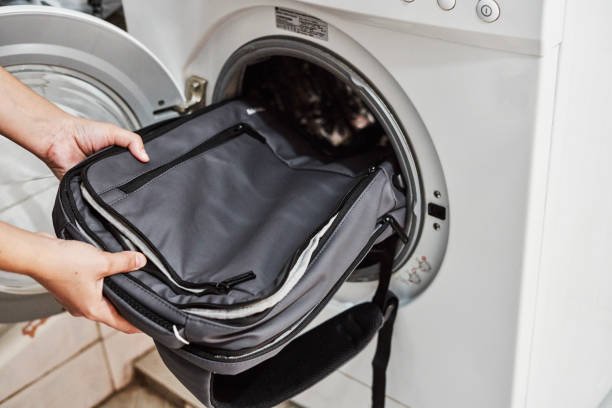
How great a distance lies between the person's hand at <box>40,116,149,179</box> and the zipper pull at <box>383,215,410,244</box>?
12.6 inches

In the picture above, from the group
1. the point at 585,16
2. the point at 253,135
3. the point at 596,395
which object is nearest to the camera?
the point at 585,16

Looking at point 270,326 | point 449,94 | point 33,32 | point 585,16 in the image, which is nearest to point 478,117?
point 449,94

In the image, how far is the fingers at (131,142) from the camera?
88 cm

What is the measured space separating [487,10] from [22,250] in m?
0.52

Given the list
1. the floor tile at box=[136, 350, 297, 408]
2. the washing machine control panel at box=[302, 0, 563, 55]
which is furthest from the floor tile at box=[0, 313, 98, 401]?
the washing machine control panel at box=[302, 0, 563, 55]

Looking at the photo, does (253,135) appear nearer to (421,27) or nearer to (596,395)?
(421,27)

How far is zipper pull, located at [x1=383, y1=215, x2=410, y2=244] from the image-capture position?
88 cm

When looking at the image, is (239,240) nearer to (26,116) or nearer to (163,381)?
(26,116)

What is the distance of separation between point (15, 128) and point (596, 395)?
0.95m

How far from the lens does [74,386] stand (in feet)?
4.45

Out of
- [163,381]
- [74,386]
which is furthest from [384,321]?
[74,386]

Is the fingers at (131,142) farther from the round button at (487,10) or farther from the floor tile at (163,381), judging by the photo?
the floor tile at (163,381)

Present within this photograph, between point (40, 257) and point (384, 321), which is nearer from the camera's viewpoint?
point (40, 257)

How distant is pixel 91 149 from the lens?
3.07ft
